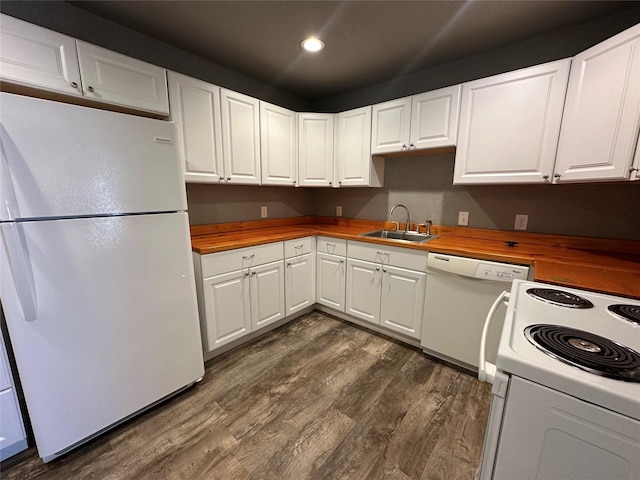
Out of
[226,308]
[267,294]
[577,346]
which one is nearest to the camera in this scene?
[577,346]

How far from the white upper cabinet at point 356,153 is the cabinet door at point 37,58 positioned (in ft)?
6.50

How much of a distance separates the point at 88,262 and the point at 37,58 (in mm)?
1042

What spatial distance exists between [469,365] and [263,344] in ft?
5.27

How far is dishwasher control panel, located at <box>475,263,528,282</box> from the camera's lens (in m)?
1.57

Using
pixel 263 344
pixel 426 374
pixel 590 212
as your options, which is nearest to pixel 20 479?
pixel 263 344

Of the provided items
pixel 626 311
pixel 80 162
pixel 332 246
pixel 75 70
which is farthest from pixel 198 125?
pixel 626 311

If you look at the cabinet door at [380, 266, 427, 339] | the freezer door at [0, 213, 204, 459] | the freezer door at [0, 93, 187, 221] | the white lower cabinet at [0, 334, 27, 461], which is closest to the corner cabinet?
the cabinet door at [380, 266, 427, 339]

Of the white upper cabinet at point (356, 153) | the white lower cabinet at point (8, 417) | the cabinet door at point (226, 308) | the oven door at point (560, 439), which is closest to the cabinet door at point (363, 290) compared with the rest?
the white upper cabinet at point (356, 153)

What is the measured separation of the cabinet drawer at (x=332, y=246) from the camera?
2.46 meters

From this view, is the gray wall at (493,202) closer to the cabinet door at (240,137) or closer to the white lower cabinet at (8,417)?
the cabinet door at (240,137)

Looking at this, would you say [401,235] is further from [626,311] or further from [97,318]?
[97,318]

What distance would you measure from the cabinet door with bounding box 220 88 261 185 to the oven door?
7.09 ft

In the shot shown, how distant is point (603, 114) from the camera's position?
140 cm

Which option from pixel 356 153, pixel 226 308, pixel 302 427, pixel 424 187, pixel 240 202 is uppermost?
pixel 356 153
